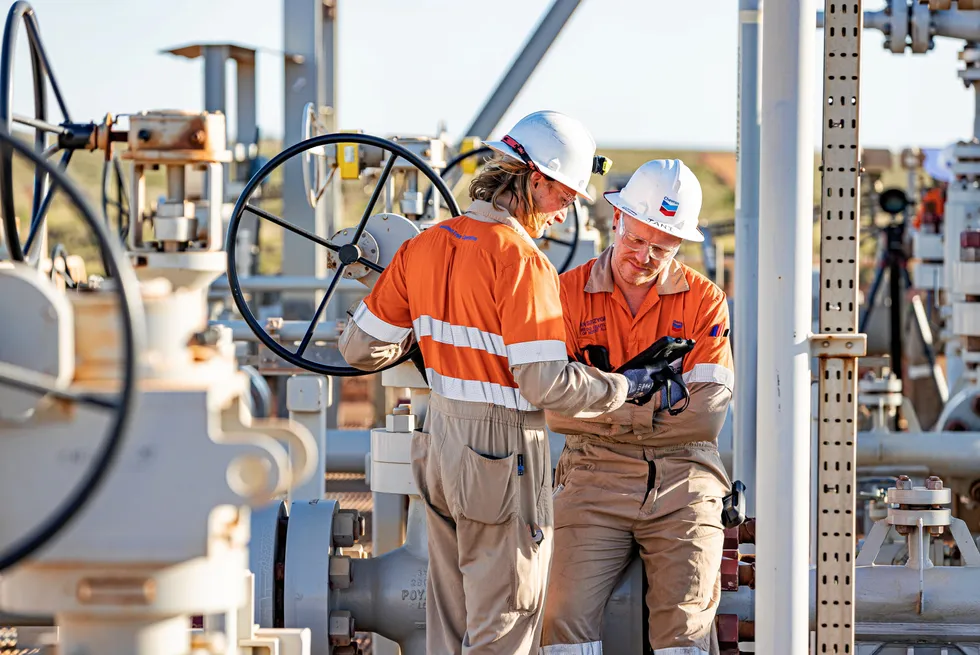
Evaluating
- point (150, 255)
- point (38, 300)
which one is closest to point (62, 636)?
point (38, 300)

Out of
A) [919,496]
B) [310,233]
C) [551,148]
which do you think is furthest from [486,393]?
[919,496]

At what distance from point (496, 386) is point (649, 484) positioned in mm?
587

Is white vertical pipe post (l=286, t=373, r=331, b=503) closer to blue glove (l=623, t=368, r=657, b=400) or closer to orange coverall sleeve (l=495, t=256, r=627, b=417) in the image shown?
blue glove (l=623, t=368, r=657, b=400)

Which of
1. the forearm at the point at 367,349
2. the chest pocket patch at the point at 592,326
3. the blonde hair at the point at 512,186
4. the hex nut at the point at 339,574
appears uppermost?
the blonde hair at the point at 512,186

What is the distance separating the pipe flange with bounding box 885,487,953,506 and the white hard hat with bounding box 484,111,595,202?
1333mm

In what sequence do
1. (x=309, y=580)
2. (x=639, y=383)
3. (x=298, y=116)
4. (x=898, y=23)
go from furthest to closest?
(x=298, y=116)
(x=898, y=23)
(x=309, y=580)
(x=639, y=383)

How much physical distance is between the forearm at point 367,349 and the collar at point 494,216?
0.38 m

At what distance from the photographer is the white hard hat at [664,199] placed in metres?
3.13

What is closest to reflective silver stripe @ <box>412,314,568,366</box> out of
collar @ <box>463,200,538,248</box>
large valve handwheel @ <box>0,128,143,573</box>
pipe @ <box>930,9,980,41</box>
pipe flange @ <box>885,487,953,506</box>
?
collar @ <box>463,200,538,248</box>

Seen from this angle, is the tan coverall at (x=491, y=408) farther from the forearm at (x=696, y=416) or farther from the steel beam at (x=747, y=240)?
the steel beam at (x=747, y=240)

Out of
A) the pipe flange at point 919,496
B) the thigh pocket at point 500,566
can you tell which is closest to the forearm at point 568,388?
the thigh pocket at point 500,566

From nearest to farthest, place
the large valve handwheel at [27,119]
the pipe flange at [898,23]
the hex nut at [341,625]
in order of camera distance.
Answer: the large valve handwheel at [27,119], the hex nut at [341,625], the pipe flange at [898,23]

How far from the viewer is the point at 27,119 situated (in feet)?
7.03

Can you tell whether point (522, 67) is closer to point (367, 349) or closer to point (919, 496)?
point (919, 496)
